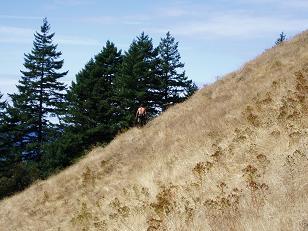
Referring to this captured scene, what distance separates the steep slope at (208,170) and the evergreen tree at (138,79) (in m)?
19.8

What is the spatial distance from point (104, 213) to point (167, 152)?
12.0ft

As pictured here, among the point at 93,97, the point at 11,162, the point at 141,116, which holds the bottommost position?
the point at 11,162

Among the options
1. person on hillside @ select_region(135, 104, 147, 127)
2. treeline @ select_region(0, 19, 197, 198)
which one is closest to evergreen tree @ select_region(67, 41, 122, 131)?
treeline @ select_region(0, 19, 197, 198)

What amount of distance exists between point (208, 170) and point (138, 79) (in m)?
34.5

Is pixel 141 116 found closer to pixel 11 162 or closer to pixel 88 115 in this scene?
pixel 88 115

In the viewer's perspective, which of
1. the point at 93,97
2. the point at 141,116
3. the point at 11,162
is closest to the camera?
the point at 141,116

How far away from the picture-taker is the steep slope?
707 cm

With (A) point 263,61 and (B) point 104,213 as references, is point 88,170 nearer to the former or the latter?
(B) point 104,213

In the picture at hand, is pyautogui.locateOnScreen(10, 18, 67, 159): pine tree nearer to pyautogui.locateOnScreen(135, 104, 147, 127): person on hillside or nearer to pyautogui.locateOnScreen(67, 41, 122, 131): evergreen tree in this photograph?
pyautogui.locateOnScreen(67, 41, 122, 131): evergreen tree

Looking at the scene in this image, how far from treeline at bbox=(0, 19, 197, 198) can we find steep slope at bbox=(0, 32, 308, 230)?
19.0 meters

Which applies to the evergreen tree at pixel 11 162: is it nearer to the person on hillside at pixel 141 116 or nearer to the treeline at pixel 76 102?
the treeline at pixel 76 102

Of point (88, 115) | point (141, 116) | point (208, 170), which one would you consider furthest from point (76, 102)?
point (208, 170)

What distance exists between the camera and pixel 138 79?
44.1 meters

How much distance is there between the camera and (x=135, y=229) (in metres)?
8.55
